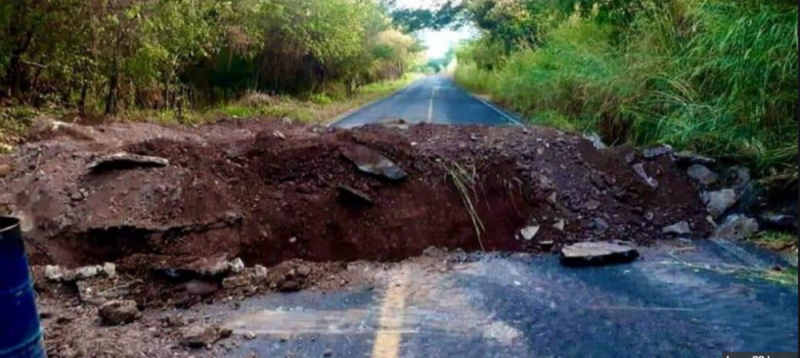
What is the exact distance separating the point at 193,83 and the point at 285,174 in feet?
29.4

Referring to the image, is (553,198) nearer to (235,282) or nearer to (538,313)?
(538,313)

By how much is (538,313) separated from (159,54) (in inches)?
316

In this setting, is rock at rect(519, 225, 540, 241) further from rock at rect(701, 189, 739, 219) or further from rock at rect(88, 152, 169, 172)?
rock at rect(88, 152, 169, 172)

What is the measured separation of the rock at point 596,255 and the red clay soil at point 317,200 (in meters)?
0.44

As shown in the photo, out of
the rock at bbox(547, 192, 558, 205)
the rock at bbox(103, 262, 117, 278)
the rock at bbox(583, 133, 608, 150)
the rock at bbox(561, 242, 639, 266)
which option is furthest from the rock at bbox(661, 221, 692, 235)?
the rock at bbox(103, 262, 117, 278)

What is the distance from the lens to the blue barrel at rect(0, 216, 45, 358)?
2.14 metres

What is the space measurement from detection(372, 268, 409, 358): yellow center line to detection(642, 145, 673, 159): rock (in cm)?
282

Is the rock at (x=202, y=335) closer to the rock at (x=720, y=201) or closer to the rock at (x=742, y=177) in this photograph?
the rock at (x=720, y=201)

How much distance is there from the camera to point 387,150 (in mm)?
5582

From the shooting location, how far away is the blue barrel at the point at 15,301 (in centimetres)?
214

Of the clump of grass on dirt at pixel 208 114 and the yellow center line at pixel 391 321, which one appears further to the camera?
the clump of grass on dirt at pixel 208 114

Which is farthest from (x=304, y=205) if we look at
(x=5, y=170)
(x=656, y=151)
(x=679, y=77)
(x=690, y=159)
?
(x=679, y=77)

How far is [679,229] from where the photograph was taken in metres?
4.77

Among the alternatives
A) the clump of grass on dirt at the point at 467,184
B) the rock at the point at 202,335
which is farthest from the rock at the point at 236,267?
the clump of grass on dirt at the point at 467,184
